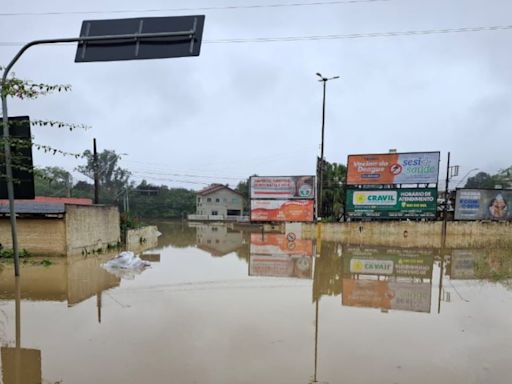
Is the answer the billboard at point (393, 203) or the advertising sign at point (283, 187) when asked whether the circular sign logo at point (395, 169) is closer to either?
the billboard at point (393, 203)

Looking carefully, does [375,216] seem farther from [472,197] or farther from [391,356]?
[391,356]

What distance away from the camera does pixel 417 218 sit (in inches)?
1038

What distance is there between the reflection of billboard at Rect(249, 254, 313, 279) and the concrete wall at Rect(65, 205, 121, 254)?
7.08 meters

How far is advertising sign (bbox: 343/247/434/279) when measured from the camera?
13.6 metres

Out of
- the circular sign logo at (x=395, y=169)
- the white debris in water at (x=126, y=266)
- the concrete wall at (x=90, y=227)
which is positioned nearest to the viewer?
the white debris in water at (x=126, y=266)

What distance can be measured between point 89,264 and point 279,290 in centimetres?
753

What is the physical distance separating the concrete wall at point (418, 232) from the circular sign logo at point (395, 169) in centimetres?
374

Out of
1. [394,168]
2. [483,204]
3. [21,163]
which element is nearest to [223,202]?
[394,168]

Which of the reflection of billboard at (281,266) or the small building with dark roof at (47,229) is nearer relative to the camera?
the reflection of billboard at (281,266)

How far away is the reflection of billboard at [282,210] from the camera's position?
28.9 m

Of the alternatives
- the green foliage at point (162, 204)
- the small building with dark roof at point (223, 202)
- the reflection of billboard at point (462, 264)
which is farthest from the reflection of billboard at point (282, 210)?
the green foliage at point (162, 204)

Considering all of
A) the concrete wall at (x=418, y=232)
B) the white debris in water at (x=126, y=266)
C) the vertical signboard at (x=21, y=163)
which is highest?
the vertical signboard at (x=21, y=163)

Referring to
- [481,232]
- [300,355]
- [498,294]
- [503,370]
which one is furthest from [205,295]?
[481,232]

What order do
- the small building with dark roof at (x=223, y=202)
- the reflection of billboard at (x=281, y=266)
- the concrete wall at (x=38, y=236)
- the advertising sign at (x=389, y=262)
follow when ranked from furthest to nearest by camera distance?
the small building with dark roof at (x=223, y=202) < the concrete wall at (x=38, y=236) < the advertising sign at (x=389, y=262) < the reflection of billboard at (x=281, y=266)
